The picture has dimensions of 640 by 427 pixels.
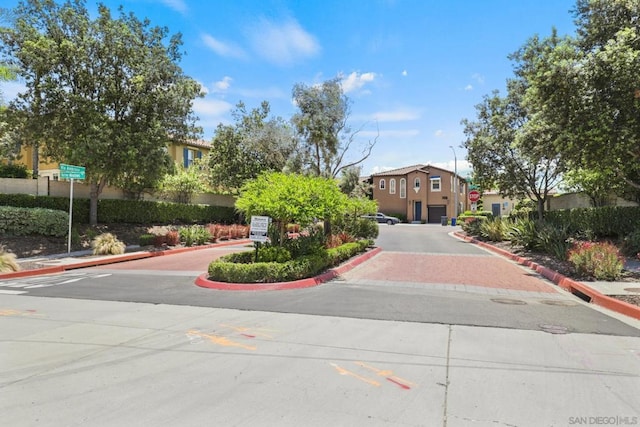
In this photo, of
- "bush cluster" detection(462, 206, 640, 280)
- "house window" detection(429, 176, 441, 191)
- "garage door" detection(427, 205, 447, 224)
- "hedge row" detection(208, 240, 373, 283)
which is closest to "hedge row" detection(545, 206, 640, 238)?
"bush cluster" detection(462, 206, 640, 280)

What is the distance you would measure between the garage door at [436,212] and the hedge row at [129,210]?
32.5 m

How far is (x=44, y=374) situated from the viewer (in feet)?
15.0

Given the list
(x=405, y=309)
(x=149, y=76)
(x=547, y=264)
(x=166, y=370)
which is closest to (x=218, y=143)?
(x=149, y=76)

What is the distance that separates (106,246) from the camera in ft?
58.5

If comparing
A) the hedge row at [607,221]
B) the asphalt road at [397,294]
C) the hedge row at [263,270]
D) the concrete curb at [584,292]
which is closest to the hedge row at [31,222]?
the asphalt road at [397,294]

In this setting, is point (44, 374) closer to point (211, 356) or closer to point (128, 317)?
point (211, 356)

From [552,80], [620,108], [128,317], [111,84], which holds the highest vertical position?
[111,84]

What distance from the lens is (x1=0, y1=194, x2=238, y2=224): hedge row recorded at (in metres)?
19.5

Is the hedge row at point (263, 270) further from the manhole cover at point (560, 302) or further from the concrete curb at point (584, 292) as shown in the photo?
the concrete curb at point (584, 292)

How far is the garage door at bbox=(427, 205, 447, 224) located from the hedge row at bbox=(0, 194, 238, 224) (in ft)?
106

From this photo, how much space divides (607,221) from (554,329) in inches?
556

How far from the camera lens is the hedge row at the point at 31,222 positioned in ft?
56.7

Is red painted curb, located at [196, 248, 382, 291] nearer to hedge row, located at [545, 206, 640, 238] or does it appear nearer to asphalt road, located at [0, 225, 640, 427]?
asphalt road, located at [0, 225, 640, 427]

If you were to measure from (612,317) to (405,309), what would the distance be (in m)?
3.73
